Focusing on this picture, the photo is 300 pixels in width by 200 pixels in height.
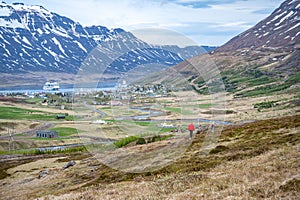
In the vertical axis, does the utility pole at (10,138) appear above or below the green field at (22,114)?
below

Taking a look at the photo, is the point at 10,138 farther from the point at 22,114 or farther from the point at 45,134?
the point at 22,114

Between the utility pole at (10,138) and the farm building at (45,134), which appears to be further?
the farm building at (45,134)

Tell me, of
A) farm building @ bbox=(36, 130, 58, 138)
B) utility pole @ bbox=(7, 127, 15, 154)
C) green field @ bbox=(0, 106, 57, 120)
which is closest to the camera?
utility pole @ bbox=(7, 127, 15, 154)

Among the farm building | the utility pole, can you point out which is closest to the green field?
the utility pole

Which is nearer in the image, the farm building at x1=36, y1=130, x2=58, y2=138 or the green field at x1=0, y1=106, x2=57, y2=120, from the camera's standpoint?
the farm building at x1=36, y1=130, x2=58, y2=138

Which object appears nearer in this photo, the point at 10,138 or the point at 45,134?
the point at 10,138

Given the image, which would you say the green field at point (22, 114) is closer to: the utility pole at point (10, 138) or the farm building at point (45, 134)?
the utility pole at point (10, 138)

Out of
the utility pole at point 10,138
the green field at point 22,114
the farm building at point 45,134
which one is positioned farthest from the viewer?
the green field at point 22,114

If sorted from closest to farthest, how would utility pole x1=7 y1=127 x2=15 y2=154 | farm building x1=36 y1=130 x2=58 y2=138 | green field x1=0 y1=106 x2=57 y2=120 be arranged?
utility pole x1=7 y1=127 x2=15 y2=154, farm building x1=36 y1=130 x2=58 y2=138, green field x1=0 y1=106 x2=57 y2=120

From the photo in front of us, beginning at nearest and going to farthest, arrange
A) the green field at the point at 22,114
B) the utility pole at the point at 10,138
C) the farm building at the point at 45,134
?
the utility pole at the point at 10,138
the farm building at the point at 45,134
the green field at the point at 22,114

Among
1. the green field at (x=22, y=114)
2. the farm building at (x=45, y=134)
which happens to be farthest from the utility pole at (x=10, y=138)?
the green field at (x=22, y=114)

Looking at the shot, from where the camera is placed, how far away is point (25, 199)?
32.1 meters

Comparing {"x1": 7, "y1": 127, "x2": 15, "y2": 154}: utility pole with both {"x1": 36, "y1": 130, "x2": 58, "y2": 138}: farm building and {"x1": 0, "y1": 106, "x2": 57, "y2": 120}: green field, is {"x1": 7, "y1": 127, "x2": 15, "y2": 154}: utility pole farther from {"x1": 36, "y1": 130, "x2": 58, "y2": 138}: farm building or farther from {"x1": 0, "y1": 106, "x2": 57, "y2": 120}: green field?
{"x1": 0, "y1": 106, "x2": 57, "y2": 120}: green field

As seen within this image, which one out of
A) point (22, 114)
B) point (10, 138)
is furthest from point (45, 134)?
point (22, 114)
